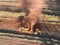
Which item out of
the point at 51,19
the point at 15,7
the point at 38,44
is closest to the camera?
the point at 38,44

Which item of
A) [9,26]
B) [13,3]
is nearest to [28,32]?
[9,26]

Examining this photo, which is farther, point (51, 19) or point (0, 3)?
point (0, 3)

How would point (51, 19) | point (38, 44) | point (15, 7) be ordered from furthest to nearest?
point (15, 7) < point (51, 19) < point (38, 44)

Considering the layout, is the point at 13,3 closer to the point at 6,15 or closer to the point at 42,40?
the point at 6,15

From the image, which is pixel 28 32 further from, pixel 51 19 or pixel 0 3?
pixel 0 3

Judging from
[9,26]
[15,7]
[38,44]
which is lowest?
[38,44]

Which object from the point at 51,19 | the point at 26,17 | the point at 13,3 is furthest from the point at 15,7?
the point at 51,19

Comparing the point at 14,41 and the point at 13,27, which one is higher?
the point at 13,27

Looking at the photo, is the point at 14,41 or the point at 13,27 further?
the point at 13,27

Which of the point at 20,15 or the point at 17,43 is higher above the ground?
the point at 20,15
